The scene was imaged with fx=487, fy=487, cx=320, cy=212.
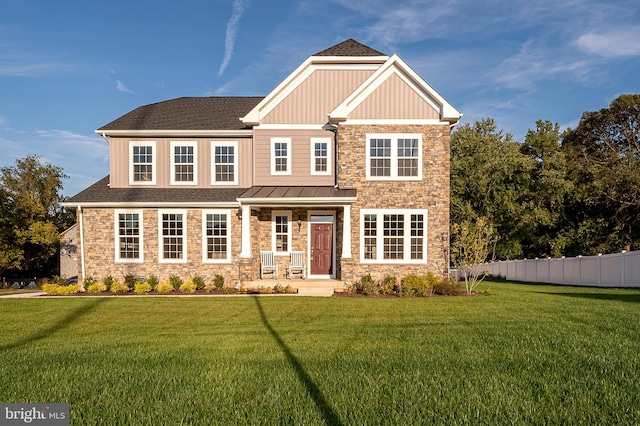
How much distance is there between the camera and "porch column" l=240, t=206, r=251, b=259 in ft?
58.7

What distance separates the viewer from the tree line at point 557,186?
31688 mm

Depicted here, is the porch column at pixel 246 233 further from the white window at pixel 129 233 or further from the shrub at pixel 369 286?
the shrub at pixel 369 286

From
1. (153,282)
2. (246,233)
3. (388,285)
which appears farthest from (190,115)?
(388,285)

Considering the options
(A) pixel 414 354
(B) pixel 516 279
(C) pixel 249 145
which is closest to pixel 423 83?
(C) pixel 249 145

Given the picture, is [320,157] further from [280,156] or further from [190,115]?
[190,115]

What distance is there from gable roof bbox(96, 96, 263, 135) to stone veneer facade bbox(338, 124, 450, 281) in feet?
15.8

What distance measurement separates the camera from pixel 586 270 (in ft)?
73.0

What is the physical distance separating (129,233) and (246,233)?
188 inches

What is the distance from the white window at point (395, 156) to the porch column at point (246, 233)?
4656mm

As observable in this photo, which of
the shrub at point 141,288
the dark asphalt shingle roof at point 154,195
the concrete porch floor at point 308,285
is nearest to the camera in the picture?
the concrete porch floor at point 308,285

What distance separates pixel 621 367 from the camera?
6055 millimetres

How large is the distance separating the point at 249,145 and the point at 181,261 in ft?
17.5

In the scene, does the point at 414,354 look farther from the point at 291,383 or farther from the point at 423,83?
the point at 423,83

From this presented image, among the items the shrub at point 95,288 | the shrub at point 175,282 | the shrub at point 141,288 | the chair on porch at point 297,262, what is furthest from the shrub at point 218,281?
the shrub at point 95,288
